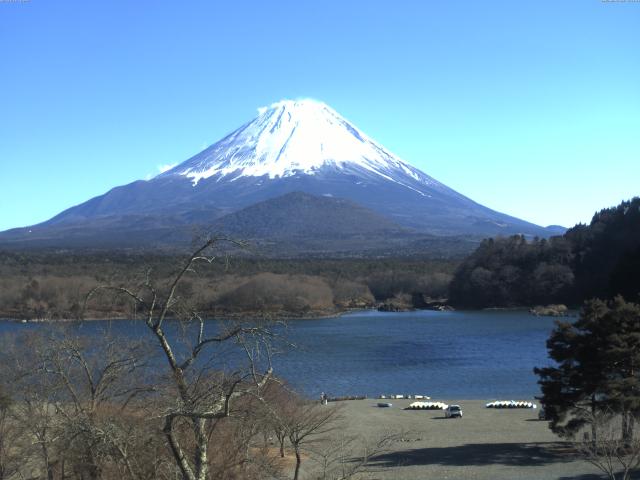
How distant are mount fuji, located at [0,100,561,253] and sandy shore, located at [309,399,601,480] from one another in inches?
3266

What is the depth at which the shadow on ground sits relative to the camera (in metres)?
13.9

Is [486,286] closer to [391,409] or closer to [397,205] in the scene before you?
[391,409]

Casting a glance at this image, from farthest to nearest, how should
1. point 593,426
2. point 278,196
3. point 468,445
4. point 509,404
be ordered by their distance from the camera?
point 278,196
point 509,404
point 468,445
point 593,426

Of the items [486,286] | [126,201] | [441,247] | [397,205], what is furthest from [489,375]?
[126,201]

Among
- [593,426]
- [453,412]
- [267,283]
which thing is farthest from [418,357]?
[267,283]

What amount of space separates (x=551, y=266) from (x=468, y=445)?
140ft

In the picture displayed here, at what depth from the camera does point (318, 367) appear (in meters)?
28.2

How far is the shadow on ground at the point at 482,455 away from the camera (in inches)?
546

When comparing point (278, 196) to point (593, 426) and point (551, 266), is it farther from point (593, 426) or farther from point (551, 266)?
point (593, 426)

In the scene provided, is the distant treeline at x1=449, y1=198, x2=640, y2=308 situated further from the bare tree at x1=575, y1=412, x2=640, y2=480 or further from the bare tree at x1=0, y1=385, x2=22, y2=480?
the bare tree at x1=0, y1=385, x2=22, y2=480

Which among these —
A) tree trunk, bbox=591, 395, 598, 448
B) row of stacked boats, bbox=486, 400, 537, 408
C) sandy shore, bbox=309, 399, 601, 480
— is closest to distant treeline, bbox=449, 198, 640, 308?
row of stacked boats, bbox=486, 400, 537, 408

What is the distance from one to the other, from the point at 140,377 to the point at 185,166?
157 meters

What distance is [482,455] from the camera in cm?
1450

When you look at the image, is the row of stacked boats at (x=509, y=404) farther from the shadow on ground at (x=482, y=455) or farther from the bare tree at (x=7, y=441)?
the bare tree at (x=7, y=441)
